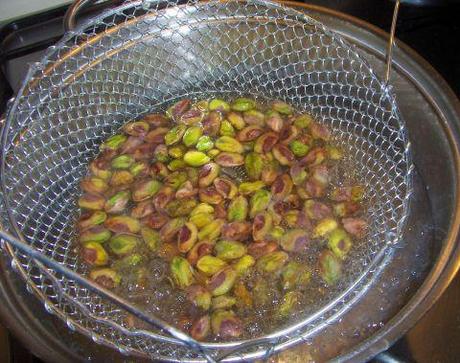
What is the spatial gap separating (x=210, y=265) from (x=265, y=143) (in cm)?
25

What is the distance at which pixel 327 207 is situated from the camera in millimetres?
783

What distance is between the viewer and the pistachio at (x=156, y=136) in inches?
35.4

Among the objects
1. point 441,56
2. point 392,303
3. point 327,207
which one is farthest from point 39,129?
point 441,56

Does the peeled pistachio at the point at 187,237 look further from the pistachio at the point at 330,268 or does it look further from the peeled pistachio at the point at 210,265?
the pistachio at the point at 330,268

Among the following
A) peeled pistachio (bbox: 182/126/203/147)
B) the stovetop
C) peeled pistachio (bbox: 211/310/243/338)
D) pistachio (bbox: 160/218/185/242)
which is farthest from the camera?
the stovetop

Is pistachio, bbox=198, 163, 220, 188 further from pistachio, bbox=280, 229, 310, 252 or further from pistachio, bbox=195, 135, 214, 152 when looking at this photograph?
pistachio, bbox=280, 229, 310, 252

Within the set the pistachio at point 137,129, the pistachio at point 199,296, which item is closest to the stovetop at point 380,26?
the pistachio at point 137,129

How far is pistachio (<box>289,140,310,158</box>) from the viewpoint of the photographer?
2.78 ft

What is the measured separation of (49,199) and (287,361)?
49cm

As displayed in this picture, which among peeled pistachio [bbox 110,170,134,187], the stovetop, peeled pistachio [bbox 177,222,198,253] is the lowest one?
peeled pistachio [bbox 177,222,198,253]

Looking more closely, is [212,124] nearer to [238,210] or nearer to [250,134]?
[250,134]

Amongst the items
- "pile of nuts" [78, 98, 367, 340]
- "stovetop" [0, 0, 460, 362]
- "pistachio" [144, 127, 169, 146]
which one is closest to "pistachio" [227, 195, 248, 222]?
"pile of nuts" [78, 98, 367, 340]

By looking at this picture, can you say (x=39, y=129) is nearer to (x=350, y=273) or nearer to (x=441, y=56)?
(x=350, y=273)

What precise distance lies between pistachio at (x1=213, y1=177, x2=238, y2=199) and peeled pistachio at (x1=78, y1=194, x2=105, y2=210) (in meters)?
0.20
